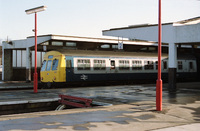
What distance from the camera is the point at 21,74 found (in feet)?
118

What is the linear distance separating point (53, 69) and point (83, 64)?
8.78 ft

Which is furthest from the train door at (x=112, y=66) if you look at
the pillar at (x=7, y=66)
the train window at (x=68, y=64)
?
the pillar at (x=7, y=66)

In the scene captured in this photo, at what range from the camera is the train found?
901 inches

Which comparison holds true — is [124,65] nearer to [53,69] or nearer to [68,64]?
[68,64]

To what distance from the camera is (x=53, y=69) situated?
23047mm

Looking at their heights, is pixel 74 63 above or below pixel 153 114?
above

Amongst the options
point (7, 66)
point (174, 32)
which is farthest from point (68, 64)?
point (7, 66)

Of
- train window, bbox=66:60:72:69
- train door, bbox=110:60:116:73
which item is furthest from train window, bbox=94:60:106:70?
train window, bbox=66:60:72:69

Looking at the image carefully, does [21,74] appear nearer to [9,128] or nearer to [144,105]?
[144,105]

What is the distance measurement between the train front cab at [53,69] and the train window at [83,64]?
153 centimetres

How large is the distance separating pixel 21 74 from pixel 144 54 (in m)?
17.0

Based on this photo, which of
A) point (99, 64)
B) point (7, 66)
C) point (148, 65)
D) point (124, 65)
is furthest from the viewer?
point (7, 66)

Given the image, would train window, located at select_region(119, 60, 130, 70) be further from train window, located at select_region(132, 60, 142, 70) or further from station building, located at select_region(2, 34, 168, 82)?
station building, located at select_region(2, 34, 168, 82)

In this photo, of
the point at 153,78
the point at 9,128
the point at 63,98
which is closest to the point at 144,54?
the point at 153,78
